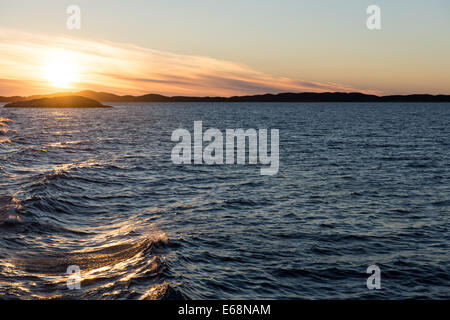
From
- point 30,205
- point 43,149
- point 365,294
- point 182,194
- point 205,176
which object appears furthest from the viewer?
point 43,149

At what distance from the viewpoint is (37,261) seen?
1561cm

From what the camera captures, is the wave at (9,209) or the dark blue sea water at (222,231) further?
the wave at (9,209)

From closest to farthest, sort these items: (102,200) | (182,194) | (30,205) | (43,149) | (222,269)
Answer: (222,269), (30,205), (102,200), (182,194), (43,149)

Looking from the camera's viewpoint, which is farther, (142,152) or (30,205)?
(142,152)

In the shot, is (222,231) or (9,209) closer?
(222,231)

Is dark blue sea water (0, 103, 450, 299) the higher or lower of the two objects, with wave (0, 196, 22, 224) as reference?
lower

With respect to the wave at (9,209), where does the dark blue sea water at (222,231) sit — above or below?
below

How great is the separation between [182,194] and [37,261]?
1355 cm

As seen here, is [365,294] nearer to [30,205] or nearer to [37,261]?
[37,261]

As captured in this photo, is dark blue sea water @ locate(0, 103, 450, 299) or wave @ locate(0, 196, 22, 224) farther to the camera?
wave @ locate(0, 196, 22, 224)

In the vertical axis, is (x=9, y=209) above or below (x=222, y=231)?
above

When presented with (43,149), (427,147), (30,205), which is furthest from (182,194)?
(427,147)
